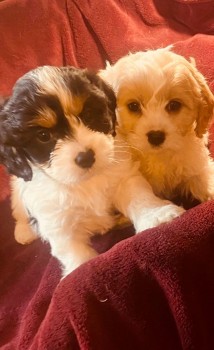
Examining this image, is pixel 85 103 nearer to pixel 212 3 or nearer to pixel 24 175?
pixel 24 175

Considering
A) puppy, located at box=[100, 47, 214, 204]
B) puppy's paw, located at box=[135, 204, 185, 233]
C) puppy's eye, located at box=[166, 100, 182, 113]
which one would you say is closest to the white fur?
puppy's paw, located at box=[135, 204, 185, 233]

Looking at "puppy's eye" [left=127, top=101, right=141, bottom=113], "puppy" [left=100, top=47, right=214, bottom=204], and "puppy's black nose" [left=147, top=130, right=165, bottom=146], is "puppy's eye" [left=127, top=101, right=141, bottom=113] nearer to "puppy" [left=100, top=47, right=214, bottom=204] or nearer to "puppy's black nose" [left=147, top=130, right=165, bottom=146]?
"puppy" [left=100, top=47, right=214, bottom=204]

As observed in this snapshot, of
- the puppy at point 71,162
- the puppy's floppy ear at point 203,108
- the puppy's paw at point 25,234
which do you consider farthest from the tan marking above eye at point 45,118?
the puppy's paw at point 25,234

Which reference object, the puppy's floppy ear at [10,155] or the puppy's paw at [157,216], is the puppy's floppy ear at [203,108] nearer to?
the puppy's paw at [157,216]

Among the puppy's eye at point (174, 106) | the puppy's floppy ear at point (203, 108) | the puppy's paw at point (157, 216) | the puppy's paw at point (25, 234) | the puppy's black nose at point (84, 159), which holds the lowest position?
the puppy's paw at point (25, 234)

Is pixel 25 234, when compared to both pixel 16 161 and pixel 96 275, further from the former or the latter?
pixel 96 275

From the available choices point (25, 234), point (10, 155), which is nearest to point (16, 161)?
point (10, 155)
